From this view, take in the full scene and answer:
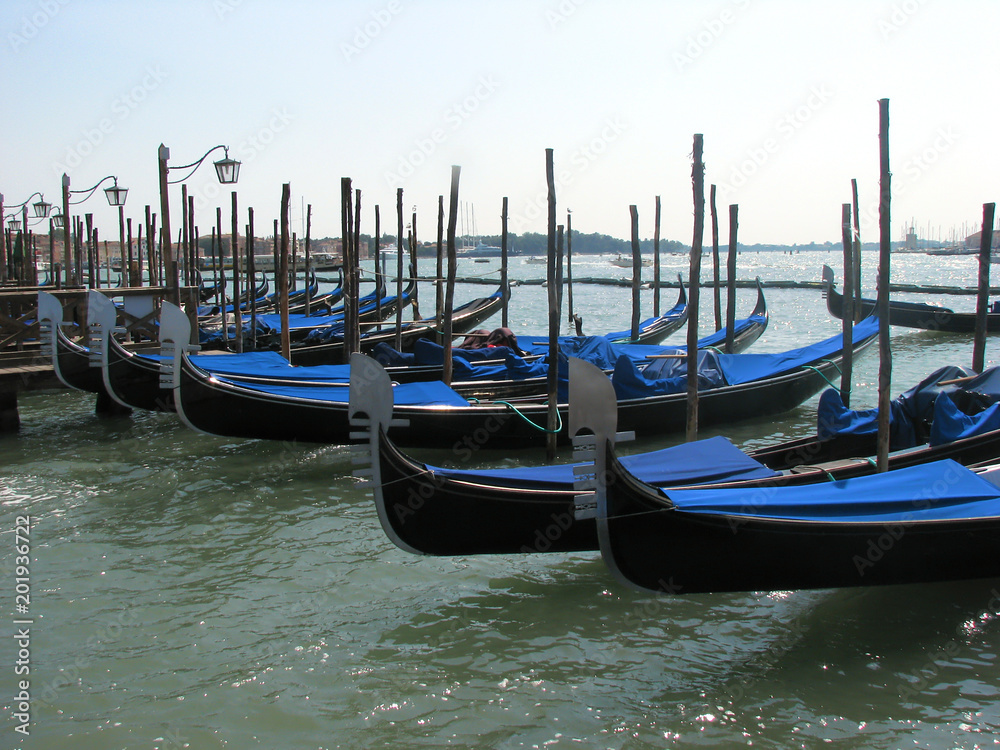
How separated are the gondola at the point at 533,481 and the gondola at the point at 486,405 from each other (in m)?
2.17

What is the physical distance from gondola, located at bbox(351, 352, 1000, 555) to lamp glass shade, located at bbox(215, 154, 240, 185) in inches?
180

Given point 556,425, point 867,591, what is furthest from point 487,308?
point 867,591

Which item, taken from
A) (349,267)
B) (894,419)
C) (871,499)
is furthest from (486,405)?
(871,499)

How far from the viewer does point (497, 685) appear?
3072 millimetres

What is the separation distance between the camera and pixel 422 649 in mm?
3328

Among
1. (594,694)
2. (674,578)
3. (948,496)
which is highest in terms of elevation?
(948,496)

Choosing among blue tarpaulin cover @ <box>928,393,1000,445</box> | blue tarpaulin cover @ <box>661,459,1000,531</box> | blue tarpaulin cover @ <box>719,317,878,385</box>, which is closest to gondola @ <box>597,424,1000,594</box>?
blue tarpaulin cover @ <box>661,459,1000,531</box>

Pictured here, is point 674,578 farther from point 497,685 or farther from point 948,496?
point 948,496

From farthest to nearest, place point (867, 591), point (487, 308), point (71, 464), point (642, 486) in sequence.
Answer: point (487, 308)
point (71, 464)
point (867, 591)
point (642, 486)

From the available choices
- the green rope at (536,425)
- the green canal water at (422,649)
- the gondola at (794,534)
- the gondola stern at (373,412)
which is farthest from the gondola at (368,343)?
the gondola at (794,534)

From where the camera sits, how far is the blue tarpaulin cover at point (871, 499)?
319 centimetres

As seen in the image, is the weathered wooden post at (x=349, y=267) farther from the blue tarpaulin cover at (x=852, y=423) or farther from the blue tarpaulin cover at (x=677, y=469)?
the blue tarpaulin cover at (x=852, y=423)

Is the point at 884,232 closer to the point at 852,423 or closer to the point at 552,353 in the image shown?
the point at 852,423

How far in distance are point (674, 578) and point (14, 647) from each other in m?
2.66
